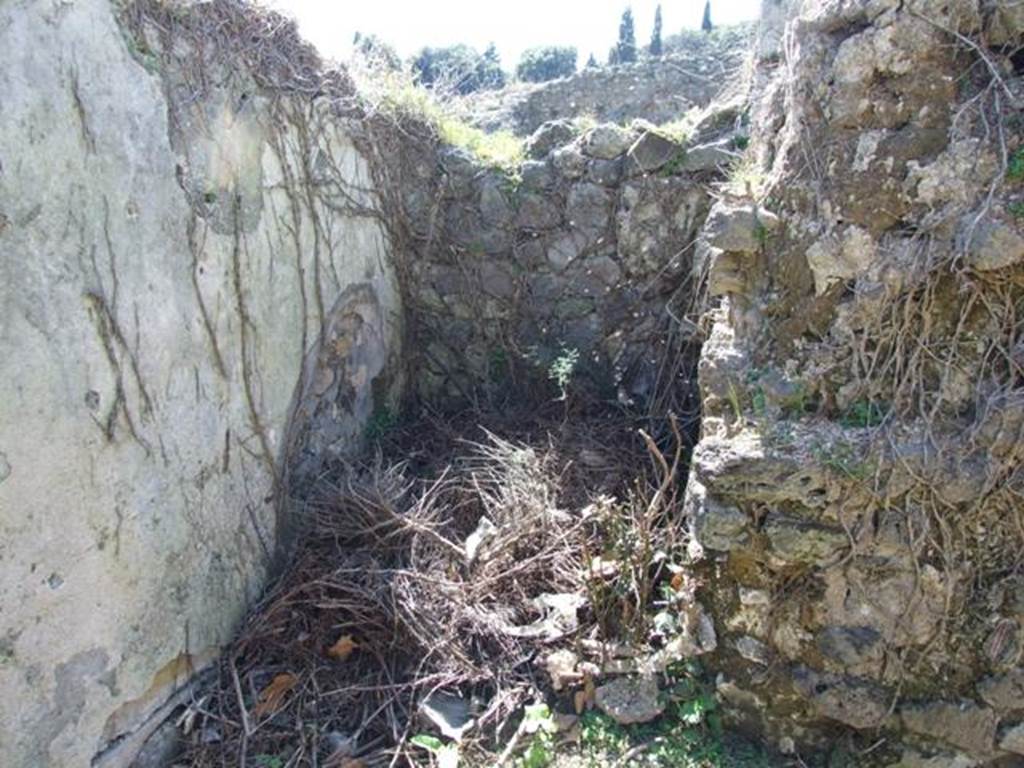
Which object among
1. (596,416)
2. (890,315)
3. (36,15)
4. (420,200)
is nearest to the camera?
(36,15)

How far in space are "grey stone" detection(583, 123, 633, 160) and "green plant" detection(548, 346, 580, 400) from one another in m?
1.07

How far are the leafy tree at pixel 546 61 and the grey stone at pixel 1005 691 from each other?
15.6m

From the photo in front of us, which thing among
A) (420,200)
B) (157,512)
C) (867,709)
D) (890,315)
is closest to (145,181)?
(157,512)

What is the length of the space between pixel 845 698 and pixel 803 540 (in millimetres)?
484

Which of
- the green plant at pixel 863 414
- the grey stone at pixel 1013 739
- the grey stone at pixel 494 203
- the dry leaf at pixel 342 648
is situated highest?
the grey stone at pixel 494 203

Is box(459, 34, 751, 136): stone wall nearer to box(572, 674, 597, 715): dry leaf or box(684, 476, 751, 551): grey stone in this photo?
box(684, 476, 751, 551): grey stone

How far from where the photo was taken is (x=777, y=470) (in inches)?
90.6

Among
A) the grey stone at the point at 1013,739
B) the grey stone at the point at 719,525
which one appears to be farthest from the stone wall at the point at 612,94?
the grey stone at the point at 1013,739

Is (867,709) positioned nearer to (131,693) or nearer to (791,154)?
(791,154)

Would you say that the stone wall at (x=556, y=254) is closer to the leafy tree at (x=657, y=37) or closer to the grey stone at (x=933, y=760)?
the grey stone at (x=933, y=760)

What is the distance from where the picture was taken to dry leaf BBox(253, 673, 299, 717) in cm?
276

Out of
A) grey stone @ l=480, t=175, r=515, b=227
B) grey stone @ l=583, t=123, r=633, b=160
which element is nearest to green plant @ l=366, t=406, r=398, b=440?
grey stone @ l=480, t=175, r=515, b=227

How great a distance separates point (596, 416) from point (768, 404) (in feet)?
5.46

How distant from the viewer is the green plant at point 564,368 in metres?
4.04
